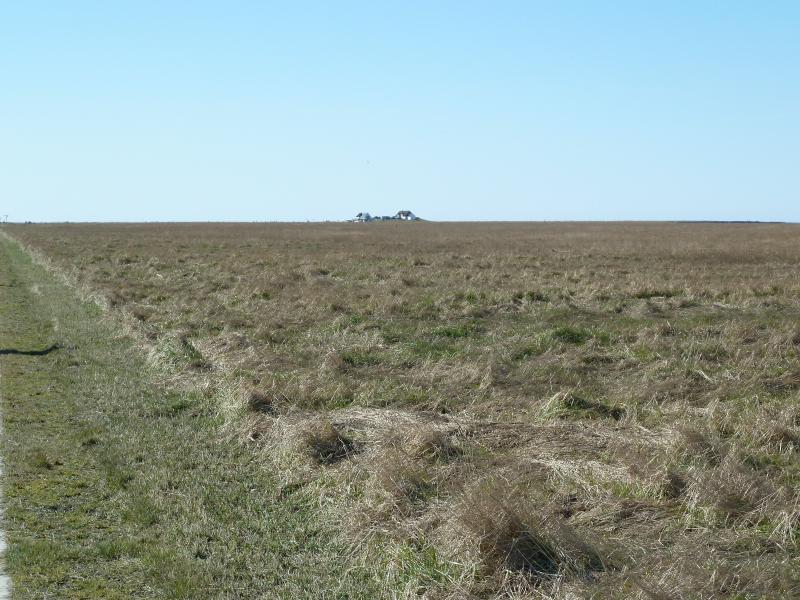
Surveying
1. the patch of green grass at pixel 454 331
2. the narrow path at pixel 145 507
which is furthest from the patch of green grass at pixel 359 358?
the narrow path at pixel 145 507

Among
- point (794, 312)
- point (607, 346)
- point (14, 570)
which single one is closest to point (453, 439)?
point (14, 570)

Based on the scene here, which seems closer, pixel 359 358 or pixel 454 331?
pixel 359 358

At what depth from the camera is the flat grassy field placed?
5.52 metres

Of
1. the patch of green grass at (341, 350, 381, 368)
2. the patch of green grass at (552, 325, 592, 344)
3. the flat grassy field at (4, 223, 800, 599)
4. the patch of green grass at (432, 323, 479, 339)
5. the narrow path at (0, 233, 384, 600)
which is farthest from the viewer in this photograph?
the patch of green grass at (432, 323, 479, 339)

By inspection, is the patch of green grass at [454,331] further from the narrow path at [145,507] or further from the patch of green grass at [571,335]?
the narrow path at [145,507]

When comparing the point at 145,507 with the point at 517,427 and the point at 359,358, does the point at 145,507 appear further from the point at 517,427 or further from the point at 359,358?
the point at 359,358

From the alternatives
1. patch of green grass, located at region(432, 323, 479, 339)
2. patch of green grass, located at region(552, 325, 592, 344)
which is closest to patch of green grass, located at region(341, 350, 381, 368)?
patch of green grass, located at region(432, 323, 479, 339)

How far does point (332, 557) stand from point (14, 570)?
1993 millimetres

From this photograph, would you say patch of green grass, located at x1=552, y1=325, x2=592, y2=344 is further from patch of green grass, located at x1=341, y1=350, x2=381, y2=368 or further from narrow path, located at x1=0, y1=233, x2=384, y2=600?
narrow path, located at x1=0, y1=233, x2=384, y2=600

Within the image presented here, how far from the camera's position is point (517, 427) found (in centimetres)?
884

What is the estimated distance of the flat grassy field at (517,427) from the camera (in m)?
5.52

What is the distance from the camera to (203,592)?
5590mm

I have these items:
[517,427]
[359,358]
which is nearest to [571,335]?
[359,358]

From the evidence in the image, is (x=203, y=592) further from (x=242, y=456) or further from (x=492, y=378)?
(x=492, y=378)
